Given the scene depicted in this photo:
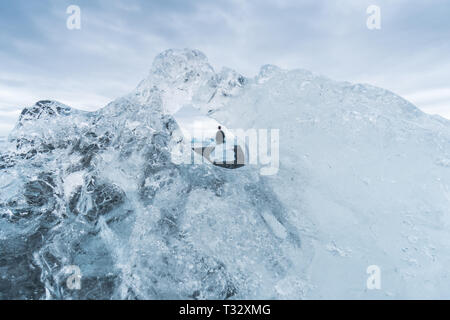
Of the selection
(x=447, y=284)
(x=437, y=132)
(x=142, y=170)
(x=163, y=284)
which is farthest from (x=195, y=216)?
(x=437, y=132)

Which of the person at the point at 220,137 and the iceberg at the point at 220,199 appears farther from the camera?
the person at the point at 220,137

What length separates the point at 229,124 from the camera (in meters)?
6.47

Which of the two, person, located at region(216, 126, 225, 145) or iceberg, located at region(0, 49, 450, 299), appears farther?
person, located at region(216, 126, 225, 145)

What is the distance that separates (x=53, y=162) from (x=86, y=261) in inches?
87.2

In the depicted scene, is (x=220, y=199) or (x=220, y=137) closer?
(x=220, y=199)

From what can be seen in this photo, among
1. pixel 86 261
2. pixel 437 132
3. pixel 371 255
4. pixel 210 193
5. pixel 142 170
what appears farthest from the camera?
pixel 437 132

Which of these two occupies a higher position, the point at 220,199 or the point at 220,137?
the point at 220,137

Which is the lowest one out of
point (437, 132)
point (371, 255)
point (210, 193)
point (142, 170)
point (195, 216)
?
point (371, 255)

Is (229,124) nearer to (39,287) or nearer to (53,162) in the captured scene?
(53,162)
